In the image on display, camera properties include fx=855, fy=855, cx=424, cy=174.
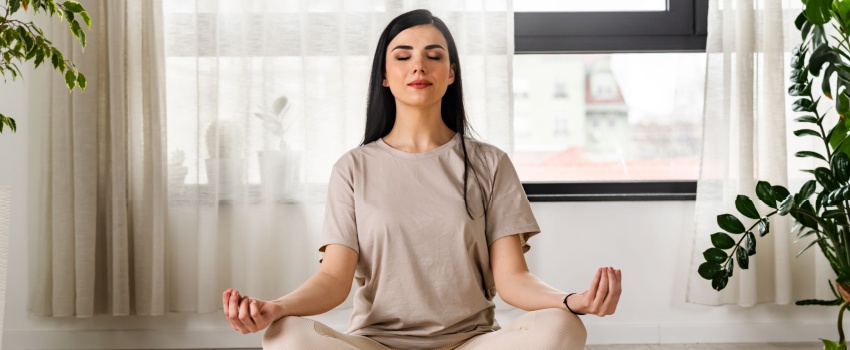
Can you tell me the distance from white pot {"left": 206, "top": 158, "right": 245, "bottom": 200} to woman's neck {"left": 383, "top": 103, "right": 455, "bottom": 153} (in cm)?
138

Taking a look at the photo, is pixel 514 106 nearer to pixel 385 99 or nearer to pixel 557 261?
pixel 557 261

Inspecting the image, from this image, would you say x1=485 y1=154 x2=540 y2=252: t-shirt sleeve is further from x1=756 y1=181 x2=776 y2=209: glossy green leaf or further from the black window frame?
the black window frame

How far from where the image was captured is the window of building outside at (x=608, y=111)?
10.1ft

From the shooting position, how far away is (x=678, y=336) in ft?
9.93

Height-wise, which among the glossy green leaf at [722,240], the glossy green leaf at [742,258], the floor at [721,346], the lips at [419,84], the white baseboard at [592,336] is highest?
the lips at [419,84]

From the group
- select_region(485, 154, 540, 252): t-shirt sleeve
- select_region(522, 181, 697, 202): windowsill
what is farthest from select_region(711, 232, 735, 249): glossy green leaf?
select_region(485, 154, 540, 252): t-shirt sleeve

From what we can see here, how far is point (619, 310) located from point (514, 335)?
6.02 feet

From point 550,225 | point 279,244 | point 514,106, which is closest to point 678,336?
point 550,225

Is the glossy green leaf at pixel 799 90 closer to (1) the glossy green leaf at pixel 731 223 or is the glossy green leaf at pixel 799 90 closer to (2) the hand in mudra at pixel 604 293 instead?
(1) the glossy green leaf at pixel 731 223

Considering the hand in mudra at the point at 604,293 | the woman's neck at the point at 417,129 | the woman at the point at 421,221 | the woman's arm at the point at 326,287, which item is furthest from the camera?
the woman's neck at the point at 417,129

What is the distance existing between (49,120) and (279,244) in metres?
0.87

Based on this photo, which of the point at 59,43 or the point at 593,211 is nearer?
the point at 59,43

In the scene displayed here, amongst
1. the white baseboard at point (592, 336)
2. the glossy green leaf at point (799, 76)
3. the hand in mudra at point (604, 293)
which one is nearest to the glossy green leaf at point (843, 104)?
the glossy green leaf at point (799, 76)

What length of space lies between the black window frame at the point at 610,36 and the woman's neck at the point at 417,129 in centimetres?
143
